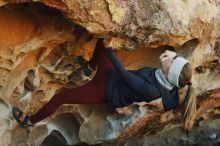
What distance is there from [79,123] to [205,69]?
117 cm

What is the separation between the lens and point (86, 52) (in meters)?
3.62

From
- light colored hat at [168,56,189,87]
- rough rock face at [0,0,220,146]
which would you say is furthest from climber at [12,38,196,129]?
rough rock face at [0,0,220,146]

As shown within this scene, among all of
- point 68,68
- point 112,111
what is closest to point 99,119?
point 112,111

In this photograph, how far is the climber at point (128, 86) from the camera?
121 inches

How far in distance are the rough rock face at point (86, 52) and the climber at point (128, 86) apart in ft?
0.47

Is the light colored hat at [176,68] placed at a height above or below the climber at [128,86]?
above

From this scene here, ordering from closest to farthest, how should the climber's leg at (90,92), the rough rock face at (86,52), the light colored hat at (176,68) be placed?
1. the light colored hat at (176,68)
2. the rough rock face at (86,52)
3. the climber's leg at (90,92)

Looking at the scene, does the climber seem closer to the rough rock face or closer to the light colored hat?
the light colored hat

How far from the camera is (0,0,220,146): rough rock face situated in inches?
126

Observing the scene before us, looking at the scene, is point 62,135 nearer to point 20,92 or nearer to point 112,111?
point 112,111

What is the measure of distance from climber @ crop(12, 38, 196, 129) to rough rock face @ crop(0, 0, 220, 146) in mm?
143

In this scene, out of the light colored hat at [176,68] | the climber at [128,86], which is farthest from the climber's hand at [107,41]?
the light colored hat at [176,68]

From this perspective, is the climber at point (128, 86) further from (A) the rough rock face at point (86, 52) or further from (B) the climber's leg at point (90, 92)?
(A) the rough rock face at point (86, 52)

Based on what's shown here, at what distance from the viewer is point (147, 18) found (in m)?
3.31
